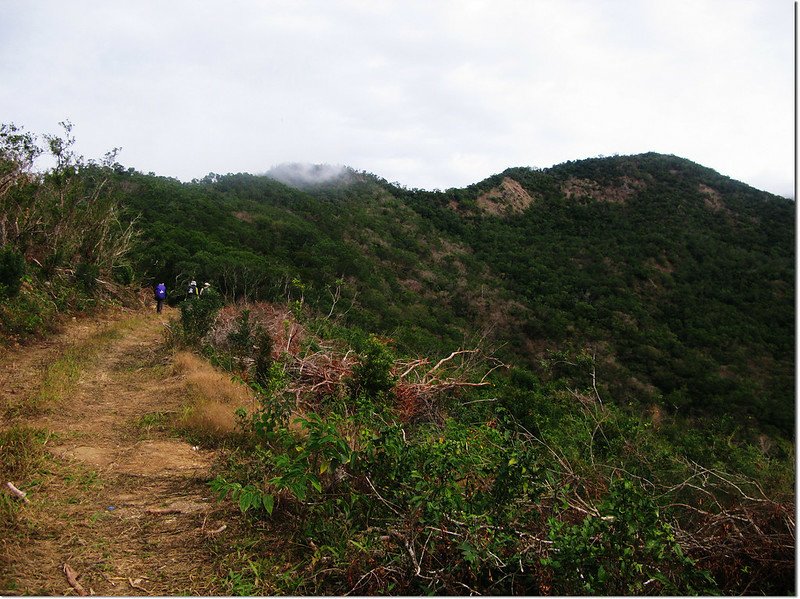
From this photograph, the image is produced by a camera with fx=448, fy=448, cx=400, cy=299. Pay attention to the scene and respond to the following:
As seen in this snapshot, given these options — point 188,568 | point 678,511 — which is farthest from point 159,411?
point 678,511

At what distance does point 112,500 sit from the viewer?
3.31 m

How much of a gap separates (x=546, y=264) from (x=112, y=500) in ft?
122

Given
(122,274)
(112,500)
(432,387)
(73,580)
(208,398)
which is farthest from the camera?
(122,274)

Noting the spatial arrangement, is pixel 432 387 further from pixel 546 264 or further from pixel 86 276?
pixel 546 264

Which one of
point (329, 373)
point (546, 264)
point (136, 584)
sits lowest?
point (136, 584)

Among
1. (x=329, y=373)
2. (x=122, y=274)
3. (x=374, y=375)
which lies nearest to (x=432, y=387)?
(x=374, y=375)

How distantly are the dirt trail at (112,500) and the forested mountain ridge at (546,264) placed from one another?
7612mm

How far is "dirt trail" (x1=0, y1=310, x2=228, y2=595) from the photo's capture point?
2.55m

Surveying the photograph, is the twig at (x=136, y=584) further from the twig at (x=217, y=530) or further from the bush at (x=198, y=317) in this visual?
the bush at (x=198, y=317)

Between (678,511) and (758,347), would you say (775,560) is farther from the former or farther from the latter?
(758,347)

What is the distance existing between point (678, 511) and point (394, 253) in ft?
101

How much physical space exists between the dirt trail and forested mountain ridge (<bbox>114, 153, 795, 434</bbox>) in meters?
7.61

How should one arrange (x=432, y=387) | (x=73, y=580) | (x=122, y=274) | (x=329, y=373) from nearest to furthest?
(x=73, y=580), (x=329, y=373), (x=432, y=387), (x=122, y=274)

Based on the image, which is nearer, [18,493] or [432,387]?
[18,493]
